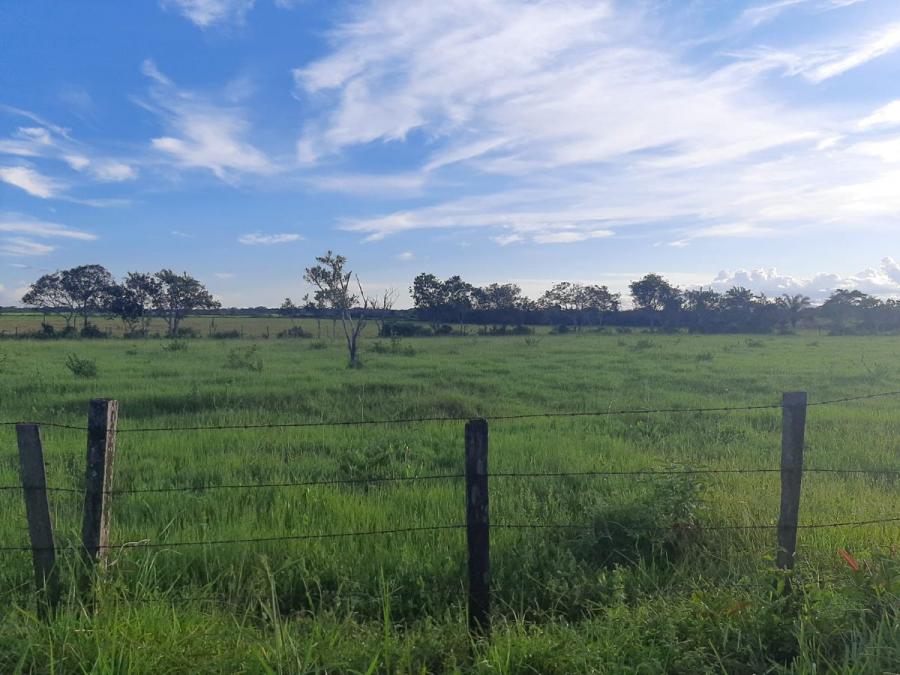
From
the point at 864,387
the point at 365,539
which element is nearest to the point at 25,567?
the point at 365,539

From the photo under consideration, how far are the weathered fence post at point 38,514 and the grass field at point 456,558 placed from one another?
11cm

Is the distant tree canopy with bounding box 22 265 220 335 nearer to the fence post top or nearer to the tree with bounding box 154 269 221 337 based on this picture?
the tree with bounding box 154 269 221 337

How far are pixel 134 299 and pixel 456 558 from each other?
7174cm

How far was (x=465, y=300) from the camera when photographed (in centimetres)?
8200

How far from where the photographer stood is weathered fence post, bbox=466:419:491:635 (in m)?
3.47

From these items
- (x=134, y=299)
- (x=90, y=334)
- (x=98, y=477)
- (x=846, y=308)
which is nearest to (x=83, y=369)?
(x=98, y=477)

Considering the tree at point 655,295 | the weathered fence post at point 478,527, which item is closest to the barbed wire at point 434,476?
the weathered fence post at point 478,527

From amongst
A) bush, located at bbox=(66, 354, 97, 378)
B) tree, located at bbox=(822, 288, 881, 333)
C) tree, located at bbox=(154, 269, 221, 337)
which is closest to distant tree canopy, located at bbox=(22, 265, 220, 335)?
tree, located at bbox=(154, 269, 221, 337)

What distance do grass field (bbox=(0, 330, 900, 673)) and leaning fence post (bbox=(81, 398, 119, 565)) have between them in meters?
0.19

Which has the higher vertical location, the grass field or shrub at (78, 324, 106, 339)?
shrub at (78, 324, 106, 339)

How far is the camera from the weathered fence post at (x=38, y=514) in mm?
3469

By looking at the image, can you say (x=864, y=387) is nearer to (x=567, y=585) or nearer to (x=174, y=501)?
(x=567, y=585)

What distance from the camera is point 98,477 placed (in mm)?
3549

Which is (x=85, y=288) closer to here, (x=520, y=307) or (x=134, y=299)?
(x=134, y=299)
